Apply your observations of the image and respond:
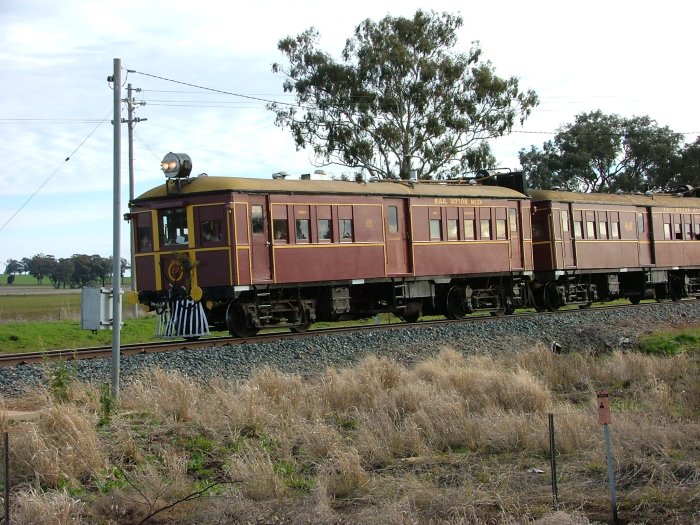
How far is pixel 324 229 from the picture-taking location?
782 inches

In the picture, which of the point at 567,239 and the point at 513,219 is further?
the point at 567,239

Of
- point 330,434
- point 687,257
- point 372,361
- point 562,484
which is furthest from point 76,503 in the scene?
point 687,257

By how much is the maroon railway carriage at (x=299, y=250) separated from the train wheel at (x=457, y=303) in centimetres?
4

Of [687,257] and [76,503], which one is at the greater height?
[687,257]

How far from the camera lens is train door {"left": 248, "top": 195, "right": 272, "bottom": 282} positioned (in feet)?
60.5

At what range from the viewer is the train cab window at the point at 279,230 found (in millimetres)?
18844

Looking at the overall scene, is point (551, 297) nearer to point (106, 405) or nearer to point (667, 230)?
point (667, 230)

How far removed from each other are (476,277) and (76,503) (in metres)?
18.0

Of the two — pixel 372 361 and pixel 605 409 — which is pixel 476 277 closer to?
pixel 372 361

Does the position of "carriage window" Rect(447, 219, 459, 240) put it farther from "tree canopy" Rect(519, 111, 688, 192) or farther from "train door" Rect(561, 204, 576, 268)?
"tree canopy" Rect(519, 111, 688, 192)

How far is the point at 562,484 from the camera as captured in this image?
754 centimetres

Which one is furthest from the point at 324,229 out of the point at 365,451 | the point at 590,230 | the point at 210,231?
the point at 590,230

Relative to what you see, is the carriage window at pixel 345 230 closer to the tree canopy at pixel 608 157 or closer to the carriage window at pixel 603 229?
the carriage window at pixel 603 229

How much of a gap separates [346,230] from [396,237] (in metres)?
1.81
